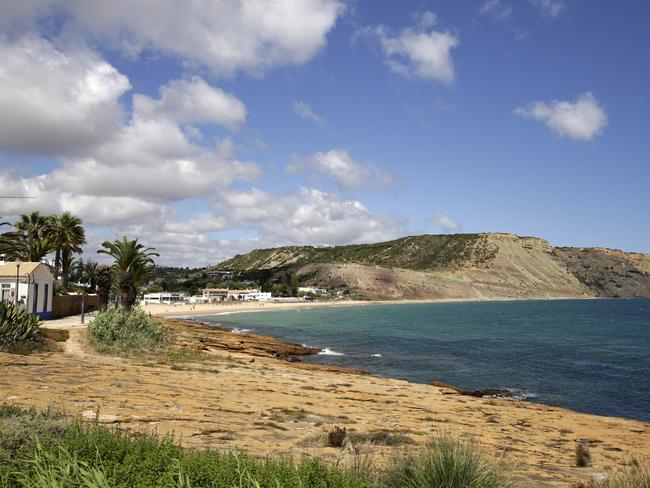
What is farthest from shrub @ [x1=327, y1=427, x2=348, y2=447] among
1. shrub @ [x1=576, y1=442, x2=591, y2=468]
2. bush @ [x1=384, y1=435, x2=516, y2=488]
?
shrub @ [x1=576, y1=442, x2=591, y2=468]

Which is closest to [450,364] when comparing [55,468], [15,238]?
[55,468]

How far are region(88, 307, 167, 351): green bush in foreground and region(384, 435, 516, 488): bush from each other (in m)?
21.6

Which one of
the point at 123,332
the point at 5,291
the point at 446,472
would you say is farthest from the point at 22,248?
the point at 446,472

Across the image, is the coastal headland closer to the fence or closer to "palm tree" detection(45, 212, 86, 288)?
the fence

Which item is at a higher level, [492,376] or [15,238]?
[15,238]

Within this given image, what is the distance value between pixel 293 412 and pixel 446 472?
7939 mm

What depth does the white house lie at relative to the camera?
36.5m

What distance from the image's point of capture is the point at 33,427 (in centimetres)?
723

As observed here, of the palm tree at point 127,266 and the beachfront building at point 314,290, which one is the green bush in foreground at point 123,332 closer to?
the palm tree at point 127,266

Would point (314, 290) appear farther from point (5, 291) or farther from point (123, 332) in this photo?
point (123, 332)

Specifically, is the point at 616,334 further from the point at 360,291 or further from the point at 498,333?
the point at 360,291

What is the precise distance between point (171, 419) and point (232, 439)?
197cm

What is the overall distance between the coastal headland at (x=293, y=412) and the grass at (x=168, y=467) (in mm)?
1347

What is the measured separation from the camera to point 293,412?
1372 cm
